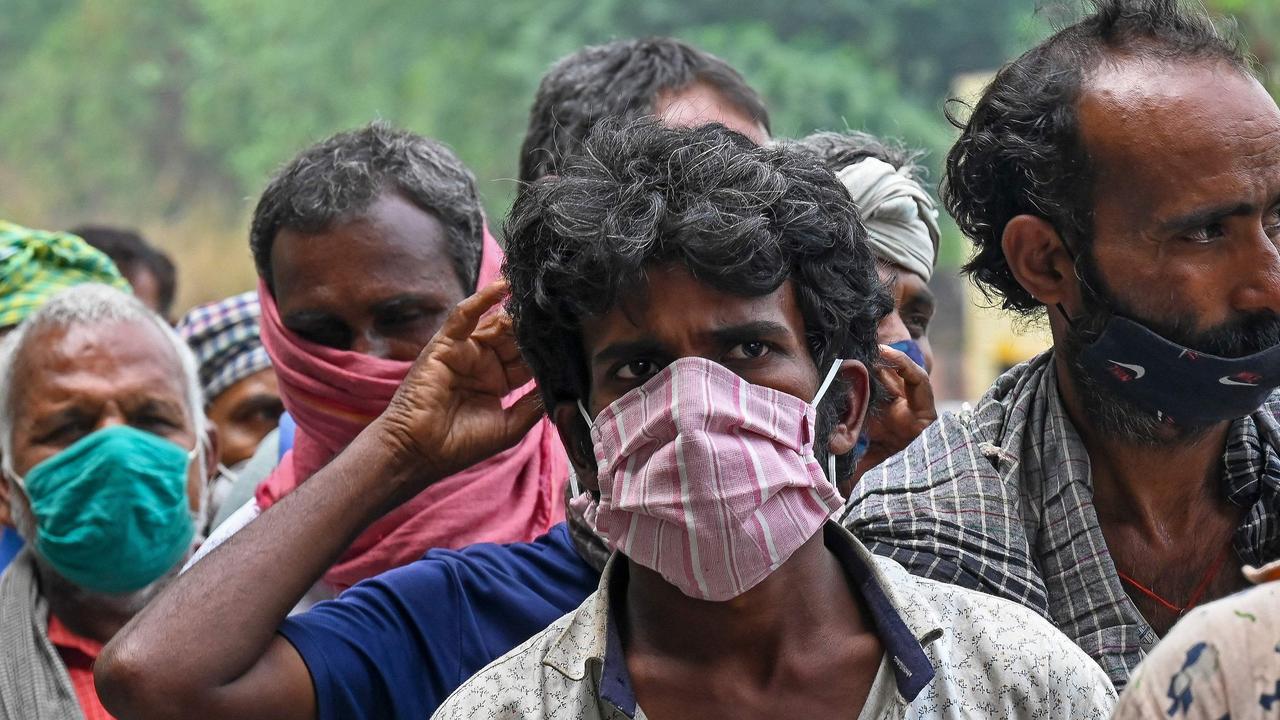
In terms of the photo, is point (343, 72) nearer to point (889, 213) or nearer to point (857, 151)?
point (857, 151)

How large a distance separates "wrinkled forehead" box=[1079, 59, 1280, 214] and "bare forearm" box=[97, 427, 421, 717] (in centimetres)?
151

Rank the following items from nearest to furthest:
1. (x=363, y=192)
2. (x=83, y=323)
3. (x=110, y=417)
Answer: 1. (x=363, y=192)
2. (x=110, y=417)
3. (x=83, y=323)

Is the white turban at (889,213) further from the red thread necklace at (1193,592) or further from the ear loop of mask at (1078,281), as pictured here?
the red thread necklace at (1193,592)

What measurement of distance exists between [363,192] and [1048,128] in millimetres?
1530

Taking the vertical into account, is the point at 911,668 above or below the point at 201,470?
above

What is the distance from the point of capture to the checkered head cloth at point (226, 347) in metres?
6.27

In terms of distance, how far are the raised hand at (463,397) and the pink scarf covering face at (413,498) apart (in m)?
0.13

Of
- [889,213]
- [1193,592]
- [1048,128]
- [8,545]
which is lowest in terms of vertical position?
[8,545]

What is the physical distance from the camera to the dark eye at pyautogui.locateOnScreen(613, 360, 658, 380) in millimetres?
2592

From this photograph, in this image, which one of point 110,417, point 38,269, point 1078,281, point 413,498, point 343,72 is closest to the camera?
point 1078,281

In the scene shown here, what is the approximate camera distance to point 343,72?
→ 19781mm

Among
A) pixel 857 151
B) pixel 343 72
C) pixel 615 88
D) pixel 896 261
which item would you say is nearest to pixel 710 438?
pixel 896 261

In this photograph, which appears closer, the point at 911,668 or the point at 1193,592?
the point at 911,668

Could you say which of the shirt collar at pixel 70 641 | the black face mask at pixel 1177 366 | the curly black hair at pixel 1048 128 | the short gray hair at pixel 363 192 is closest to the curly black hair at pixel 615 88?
the short gray hair at pixel 363 192
